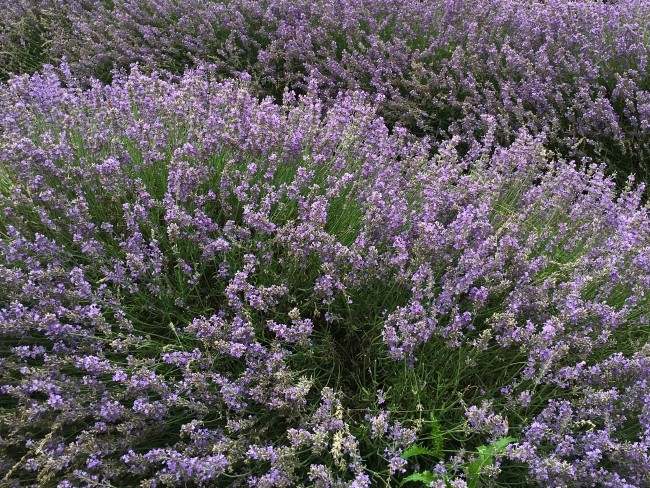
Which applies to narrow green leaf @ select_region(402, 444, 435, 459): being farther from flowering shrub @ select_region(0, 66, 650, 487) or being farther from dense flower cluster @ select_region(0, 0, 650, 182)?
dense flower cluster @ select_region(0, 0, 650, 182)

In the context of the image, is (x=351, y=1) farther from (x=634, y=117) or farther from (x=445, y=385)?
(x=445, y=385)

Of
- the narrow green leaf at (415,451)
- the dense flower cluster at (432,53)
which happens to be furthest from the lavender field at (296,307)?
the dense flower cluster at (432,53)

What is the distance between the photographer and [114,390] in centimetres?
171

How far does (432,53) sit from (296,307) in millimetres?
2761

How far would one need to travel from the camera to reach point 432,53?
402 centimetres

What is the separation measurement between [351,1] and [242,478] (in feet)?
11.3

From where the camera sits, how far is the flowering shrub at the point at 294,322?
156 cm

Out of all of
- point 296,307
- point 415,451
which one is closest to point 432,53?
point 296,307

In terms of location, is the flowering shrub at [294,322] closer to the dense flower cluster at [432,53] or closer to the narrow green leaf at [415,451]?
the narrow green leaf at [415,451]

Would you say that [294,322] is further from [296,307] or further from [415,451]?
[415,451]

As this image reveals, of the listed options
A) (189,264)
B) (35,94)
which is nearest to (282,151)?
(189,264)

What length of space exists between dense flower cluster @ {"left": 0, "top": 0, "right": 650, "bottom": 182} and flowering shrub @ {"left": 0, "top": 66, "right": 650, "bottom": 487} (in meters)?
1.46

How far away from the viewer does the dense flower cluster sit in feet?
12.0

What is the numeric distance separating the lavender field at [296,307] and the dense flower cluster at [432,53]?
1152 millimetres
